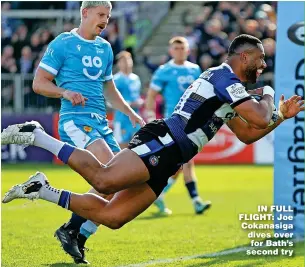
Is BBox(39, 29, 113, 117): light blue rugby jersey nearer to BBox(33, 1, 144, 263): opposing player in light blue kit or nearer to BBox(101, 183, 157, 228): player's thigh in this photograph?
BBox(33, 1, 144, 263): opposing player in light blue kit

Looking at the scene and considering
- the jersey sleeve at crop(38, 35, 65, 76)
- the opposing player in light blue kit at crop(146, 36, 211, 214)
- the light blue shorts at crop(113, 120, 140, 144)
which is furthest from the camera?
the light blue shorts at crop(113, 120, 140, 144)

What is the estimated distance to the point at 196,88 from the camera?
7715 mm

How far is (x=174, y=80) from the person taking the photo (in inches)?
574

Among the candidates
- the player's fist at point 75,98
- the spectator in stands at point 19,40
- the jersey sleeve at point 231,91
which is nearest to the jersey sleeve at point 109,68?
the player's fist at point 75,98

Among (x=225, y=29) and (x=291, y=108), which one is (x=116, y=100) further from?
(x=225, y=29)

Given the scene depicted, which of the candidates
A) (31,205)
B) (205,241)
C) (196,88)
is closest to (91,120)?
(196,88)

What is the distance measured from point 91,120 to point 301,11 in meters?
3.20

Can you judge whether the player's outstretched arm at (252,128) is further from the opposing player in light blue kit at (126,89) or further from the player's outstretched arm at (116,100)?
the opposing player in light blue kit at (126,89)

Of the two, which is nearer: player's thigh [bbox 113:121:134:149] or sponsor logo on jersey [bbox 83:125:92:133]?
sponsor logo on jersey [bbox 83:125:92:133]

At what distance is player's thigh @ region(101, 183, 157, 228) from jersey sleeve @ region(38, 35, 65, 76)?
70.2 inches

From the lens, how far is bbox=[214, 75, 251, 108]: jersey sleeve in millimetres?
7496

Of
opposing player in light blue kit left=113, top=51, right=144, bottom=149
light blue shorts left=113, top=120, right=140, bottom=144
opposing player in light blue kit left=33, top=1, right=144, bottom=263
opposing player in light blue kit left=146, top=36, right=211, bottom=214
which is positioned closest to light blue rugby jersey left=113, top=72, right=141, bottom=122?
opposing player in light blue kit left=113, top=51, right=144, bottom=149

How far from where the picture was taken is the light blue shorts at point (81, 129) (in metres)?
8.81

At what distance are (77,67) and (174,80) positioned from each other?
5738 millimetres
